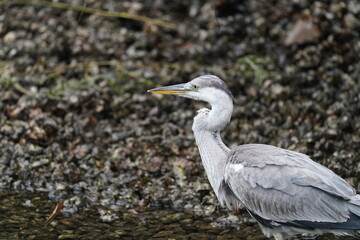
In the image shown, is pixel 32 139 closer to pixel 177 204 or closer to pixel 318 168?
pixel 177 204

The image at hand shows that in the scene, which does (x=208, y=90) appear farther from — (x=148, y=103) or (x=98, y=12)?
(x=98, y=12)

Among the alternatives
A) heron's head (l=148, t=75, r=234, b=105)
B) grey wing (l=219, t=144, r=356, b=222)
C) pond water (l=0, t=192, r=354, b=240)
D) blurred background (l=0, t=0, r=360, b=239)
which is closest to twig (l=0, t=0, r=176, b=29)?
blurred background (l=0, t=0, r=360, b=239)

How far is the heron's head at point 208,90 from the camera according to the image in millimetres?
6223

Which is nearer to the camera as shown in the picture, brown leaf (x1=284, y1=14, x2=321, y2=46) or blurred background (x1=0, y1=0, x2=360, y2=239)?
blurred background (x1=0, y1=0, x2=360, y2=239)

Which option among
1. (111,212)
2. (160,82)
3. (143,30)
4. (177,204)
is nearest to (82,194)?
(111,212)

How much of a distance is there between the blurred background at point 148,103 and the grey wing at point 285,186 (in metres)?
0.86

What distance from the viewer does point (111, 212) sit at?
7168 millimetres

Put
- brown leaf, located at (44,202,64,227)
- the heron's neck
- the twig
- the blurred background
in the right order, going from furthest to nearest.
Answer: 1. the twig
2. the blurred background
3. brown leaf, located at (44,202,64,227)
4. the heron's neck

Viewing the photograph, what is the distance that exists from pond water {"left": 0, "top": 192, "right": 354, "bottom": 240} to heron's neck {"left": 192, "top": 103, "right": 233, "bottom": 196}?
701 millimetres

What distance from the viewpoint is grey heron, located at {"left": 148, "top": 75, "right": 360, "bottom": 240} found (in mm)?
5551

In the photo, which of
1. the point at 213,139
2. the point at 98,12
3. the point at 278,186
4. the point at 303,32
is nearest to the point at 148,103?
the point at 98,12

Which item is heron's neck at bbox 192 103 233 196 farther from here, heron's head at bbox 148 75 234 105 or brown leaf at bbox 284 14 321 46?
brown leaf at bbox 284 14 321 46

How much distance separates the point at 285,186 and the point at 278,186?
0.06m

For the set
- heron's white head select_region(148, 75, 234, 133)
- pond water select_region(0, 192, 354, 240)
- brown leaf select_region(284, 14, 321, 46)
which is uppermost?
brown leaf select_region(284, 14, 321, 46)
